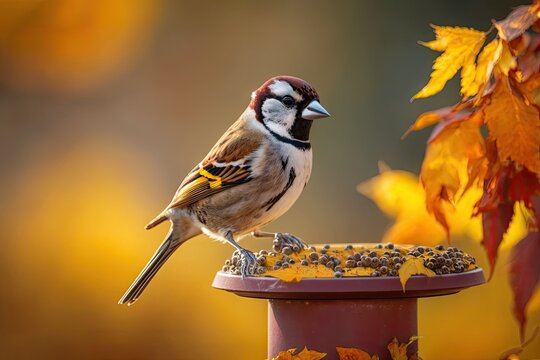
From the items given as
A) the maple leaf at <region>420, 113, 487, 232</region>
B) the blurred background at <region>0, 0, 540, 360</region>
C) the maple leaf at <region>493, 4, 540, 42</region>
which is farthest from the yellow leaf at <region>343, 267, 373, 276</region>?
the blurred background at <region>0, 0, 540, 360</region>

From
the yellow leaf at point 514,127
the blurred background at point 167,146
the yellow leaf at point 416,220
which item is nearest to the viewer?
the yellow leaf at point 514,127

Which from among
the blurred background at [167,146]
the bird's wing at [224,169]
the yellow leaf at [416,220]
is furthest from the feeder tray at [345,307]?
the blurred background at [167,146]

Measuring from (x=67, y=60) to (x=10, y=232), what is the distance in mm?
1365

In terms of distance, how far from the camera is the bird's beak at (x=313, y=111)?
9.33 ft

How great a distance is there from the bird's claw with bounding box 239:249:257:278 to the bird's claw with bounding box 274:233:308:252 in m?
0.13

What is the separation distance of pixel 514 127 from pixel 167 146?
4464 millimetres

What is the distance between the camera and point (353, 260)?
2.10 metres

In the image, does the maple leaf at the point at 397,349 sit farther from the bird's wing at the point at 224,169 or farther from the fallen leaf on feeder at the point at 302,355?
the bird's wing at the point at 224,169

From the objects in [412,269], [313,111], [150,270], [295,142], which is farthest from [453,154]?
[150,270]

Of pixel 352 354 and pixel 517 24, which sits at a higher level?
pixel 517 24

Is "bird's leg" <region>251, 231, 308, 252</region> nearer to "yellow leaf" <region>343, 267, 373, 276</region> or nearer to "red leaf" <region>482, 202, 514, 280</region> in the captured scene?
"yellow leaf" <region>343, 267, 373, 276</region>

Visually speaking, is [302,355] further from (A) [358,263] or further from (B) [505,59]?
(B) [505,59]

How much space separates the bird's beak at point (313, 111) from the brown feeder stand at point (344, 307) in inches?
33.9

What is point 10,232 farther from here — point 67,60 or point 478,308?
point 478,308
